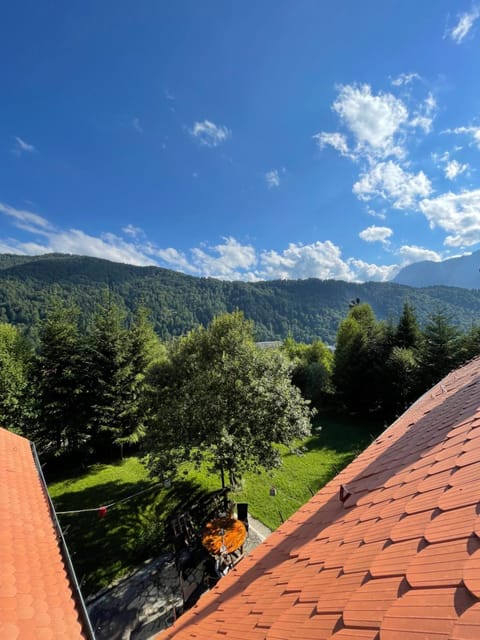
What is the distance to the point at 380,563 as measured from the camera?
180cm

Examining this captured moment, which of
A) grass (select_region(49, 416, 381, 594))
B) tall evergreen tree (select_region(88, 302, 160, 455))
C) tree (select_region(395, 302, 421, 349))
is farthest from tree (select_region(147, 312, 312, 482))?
tree (select_region(395, 302, 421, 349))

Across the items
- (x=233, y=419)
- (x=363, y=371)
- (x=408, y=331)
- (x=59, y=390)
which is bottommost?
(x=59, y=390)

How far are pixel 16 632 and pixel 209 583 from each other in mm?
7164

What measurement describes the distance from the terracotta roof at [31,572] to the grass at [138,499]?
5.19 metres

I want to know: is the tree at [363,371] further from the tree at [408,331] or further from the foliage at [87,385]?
the foliage at [87,385]

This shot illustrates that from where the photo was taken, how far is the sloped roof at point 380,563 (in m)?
1.30

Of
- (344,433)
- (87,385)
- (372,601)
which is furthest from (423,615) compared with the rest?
(344,433)

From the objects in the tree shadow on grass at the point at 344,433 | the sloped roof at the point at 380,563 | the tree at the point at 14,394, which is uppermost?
the sloped roof at the point at 380,563

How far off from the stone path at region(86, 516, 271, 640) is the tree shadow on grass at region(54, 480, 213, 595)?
0.51 metres

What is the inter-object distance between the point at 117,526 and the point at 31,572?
9199 millimetres

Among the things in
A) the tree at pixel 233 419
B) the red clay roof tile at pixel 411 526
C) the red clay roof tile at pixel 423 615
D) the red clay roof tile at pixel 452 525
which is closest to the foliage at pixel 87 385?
the tree at pixel 233 419

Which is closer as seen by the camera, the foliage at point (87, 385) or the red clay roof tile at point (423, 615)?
the red clay roof tile at point (423, 615)

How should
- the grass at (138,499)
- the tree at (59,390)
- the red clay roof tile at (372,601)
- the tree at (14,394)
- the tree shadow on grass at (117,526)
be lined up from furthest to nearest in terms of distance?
the tree at (59,390) < the tree at (14,394) < the grass at (138,499) < the tree shadow on grass at (117,526) < the red clay roof tile at (372,601)

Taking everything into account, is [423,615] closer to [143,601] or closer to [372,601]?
[372,601]
